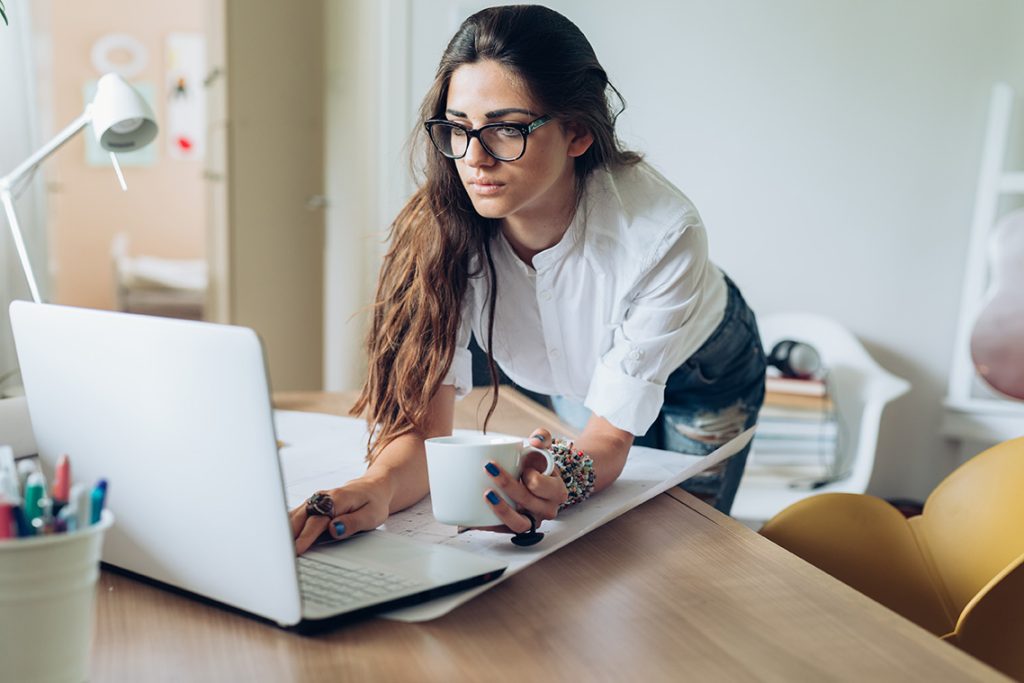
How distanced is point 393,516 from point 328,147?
279 centimetres

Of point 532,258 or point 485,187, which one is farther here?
point 532,258

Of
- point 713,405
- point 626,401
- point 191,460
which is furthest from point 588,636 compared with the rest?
point 713,405

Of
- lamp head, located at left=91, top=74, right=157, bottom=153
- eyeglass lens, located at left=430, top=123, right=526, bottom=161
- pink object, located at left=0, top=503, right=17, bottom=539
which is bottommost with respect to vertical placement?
pink object, located at left=0, top=503, right=17, bottom=539

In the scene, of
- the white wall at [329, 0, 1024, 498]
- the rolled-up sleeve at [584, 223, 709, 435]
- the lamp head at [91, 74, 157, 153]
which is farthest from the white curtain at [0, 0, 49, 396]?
the rolled-up sleeve at [584, 223, 709, 435]

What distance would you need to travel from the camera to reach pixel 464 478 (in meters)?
0.78

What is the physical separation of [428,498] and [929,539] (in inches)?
20.3

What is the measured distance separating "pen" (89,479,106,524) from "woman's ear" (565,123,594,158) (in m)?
0.75

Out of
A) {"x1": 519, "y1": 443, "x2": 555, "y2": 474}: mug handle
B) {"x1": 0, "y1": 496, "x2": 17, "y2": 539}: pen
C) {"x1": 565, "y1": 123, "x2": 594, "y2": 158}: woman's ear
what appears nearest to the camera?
{"x1": 0, "y1": 496, "x2": 17, "y2": 539}: pen

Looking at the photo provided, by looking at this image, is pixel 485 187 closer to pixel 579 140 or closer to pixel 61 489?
pixel 579 140

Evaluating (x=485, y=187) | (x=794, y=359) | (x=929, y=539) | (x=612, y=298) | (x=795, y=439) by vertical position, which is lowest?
(x=795, y=439)

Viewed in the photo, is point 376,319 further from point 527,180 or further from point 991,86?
point 991,86

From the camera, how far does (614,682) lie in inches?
22.4

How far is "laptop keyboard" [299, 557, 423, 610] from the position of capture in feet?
2.14

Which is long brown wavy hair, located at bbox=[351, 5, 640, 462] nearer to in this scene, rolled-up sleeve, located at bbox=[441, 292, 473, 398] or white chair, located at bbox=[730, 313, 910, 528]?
rolled-up sleeve, located at bbox=[441, 292, 473, 398]
